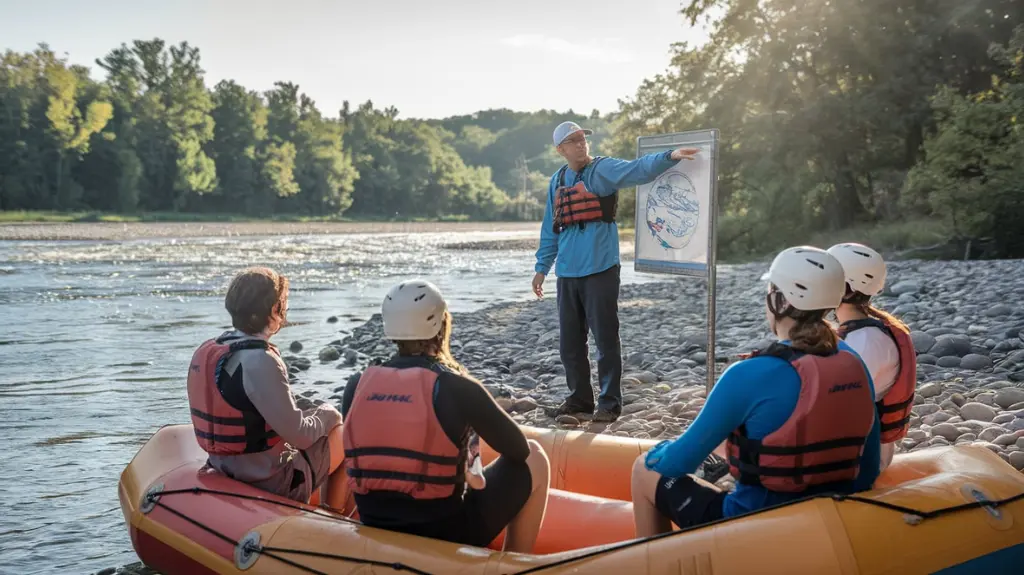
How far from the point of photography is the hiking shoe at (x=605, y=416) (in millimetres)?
5441

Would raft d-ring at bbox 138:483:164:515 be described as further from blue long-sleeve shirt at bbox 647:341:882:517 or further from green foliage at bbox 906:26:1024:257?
green foliage at bbox 906:26:1024:257

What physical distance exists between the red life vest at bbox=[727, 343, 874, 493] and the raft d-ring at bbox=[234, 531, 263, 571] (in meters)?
1.58

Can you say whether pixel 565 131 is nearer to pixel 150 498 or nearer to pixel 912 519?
pixel 150 498

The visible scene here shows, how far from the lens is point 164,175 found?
220 ft

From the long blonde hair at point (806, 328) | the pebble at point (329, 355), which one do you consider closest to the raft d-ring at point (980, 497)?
the long blonde hair at point (806, 328)

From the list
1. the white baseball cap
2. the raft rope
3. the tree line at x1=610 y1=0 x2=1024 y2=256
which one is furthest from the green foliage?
the raft rope

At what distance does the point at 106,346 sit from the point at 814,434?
10.2 metres

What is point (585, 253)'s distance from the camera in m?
5.20

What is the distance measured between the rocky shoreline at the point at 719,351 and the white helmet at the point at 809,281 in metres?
2.11

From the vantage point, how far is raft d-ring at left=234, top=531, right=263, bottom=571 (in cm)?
300

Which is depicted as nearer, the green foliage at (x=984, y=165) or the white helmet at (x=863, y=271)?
the white helmet at (x=863, y=271)

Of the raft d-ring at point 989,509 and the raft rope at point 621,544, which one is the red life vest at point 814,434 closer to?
the raft rope at point 621,544

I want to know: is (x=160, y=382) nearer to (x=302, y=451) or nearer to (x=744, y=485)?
(x=302, y=451)

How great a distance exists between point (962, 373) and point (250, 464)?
5084 mm
